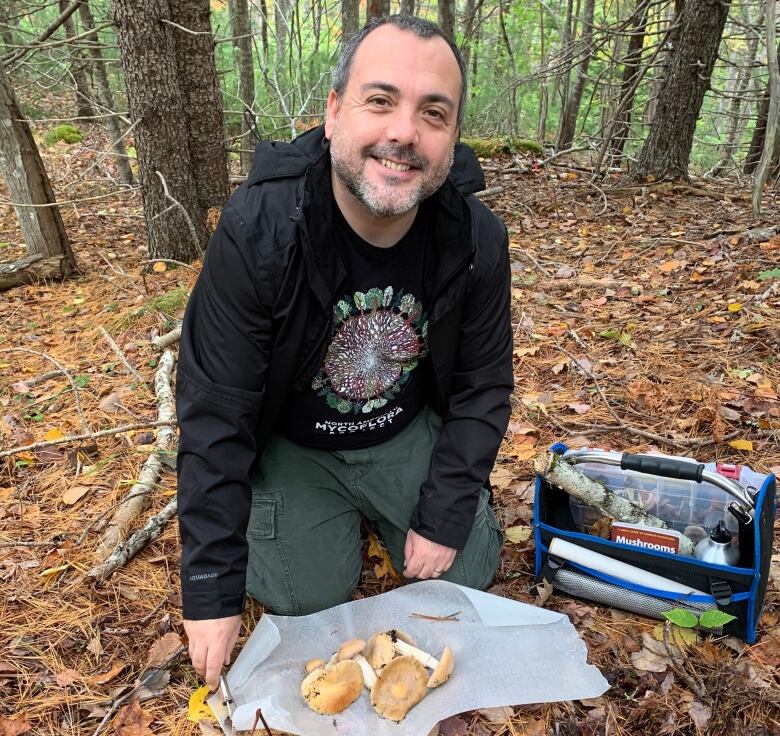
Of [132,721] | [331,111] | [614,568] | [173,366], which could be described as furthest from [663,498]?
[173,366]

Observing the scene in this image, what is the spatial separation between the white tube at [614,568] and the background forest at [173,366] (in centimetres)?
14

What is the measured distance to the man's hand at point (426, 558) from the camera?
2010 millimetres

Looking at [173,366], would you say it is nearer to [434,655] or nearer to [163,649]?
[163,649]

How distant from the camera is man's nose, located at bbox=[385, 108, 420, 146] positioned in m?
1.67

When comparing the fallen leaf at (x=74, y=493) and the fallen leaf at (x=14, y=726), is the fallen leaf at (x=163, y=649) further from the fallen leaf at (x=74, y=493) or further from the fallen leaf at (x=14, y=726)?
the fallen leaf at (x=74, y=493)

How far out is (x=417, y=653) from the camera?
1.82m

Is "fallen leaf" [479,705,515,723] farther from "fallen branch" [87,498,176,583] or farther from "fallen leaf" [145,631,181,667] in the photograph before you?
"fallen branch" [87,498,176,583]

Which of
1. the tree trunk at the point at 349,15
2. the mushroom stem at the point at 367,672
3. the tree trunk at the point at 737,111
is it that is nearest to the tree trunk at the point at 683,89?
the tree trunk at the point at 737,111

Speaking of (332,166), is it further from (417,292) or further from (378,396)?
(378,396)

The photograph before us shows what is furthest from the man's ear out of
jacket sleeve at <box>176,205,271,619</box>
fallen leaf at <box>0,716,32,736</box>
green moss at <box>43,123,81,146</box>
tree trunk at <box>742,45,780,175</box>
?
green moss at <box>43,123,81,146</box>

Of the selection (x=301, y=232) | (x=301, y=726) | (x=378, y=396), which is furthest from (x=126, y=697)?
(x=301, y=232)

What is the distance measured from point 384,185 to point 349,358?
0.57m

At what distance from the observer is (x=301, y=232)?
1.66 m

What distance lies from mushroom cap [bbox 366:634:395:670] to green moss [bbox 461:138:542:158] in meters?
7.53
